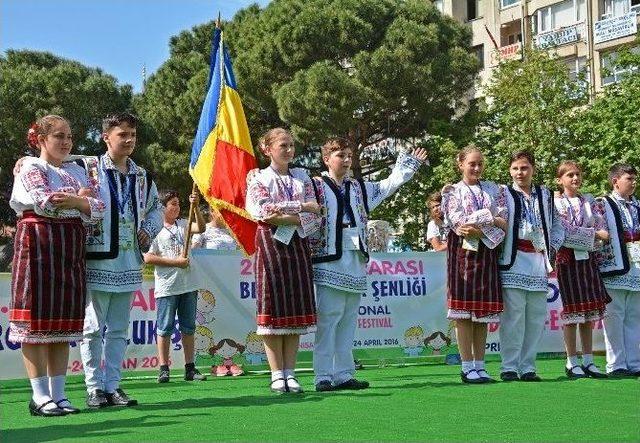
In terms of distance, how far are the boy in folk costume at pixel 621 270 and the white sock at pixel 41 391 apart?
16.3 feet

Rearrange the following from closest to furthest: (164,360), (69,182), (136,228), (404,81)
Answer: (69,182) < (136,228) < (164,360) < (404,81)

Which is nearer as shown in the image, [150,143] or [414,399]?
[414,399]

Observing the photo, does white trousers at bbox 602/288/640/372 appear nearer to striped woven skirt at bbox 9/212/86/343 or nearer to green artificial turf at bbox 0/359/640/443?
green artificial turf at bbox 0/359/640/443

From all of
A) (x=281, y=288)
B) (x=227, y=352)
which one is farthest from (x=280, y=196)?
(x=227, y=352)

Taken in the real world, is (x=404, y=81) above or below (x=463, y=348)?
above

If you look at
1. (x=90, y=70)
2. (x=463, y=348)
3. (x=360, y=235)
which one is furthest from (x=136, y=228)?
(x=90, y=70)

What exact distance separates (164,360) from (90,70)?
3042 cm

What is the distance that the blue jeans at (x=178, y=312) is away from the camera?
9.95 metres

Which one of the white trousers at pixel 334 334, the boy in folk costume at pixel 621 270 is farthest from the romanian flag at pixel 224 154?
the boy in folk costume at pixel 621 270

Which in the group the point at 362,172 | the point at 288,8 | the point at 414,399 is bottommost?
the point at 414,399

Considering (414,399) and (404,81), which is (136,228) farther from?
(404,81)

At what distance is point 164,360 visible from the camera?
9805mm

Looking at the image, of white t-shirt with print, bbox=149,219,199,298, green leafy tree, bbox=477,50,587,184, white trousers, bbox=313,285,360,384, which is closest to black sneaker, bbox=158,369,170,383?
white t-shirt with print, bbox=149,219,199,298

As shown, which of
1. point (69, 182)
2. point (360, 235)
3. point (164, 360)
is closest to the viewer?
point (69, 182)
